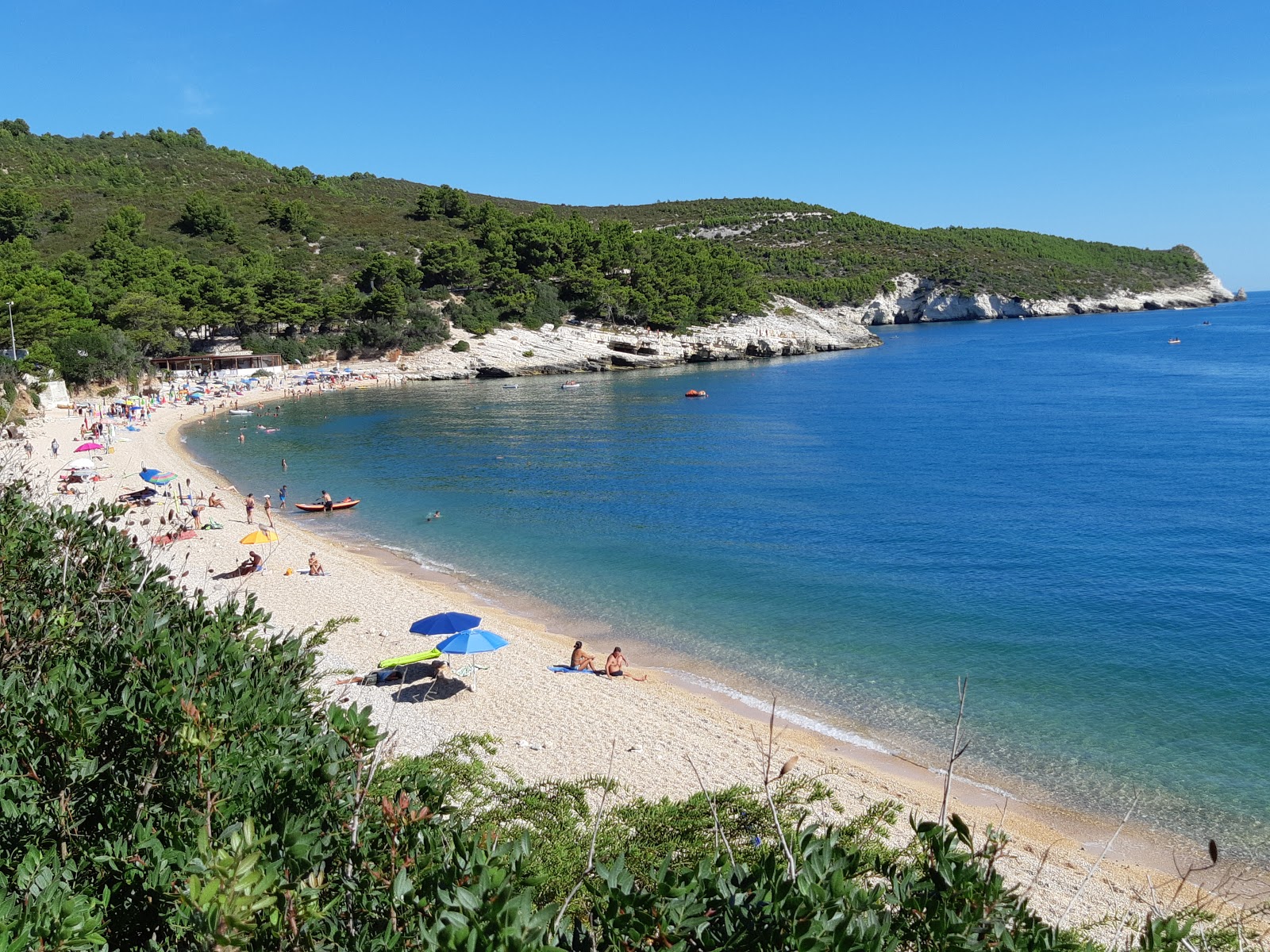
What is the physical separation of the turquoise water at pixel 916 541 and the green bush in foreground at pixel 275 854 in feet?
35.7

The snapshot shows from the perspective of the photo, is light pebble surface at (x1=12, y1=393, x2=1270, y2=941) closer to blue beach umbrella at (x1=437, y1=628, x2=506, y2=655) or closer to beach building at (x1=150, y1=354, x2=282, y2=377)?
blue beach umbrella at (x1=437, y1=628, x2=506, y2=655)

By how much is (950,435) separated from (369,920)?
4717cm

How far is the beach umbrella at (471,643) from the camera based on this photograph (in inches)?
652

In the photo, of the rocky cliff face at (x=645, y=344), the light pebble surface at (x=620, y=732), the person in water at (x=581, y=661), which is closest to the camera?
the light pebble surface at (x=620, y=732)

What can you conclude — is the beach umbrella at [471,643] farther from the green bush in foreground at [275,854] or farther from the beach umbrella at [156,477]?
the beach umbrella at [156,477]

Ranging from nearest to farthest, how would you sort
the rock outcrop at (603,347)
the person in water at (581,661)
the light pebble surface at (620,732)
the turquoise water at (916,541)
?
the light pebble surface at (620,732), the turquoise water at (916,541), the person in water at (581,661), the rock outcrop at (603,347)

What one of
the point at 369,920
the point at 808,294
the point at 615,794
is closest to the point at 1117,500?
the point at 615,794

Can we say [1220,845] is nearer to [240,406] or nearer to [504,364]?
[240,406]

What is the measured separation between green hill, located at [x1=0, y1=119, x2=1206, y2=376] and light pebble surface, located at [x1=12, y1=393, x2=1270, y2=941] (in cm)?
4323

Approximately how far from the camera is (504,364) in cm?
8131

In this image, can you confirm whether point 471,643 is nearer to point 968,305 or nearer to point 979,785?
point 979,785

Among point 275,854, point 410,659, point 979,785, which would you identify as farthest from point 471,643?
point 275,854

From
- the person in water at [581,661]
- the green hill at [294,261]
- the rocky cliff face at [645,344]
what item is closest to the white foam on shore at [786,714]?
the person in water at [581,661]

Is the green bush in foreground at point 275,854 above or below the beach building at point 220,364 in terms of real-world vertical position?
below
